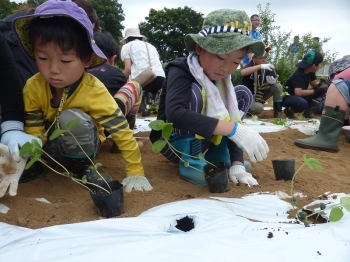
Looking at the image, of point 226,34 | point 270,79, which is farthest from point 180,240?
point 270,79

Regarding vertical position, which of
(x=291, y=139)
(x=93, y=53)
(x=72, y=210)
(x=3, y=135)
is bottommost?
(x=291, y=139)

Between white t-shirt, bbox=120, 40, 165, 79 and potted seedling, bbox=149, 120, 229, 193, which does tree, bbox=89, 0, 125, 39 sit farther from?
potted seedling, bbox=149, 120, 229, 193

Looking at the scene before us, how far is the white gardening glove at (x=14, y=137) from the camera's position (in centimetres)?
147

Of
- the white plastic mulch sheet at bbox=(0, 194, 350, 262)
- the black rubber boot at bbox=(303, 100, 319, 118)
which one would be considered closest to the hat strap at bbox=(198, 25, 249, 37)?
the white plastic mulch sheet at bbox=(0, 194, 350, 262)

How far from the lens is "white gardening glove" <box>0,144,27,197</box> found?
4.61 feet

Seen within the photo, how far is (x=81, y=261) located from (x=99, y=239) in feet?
0.46

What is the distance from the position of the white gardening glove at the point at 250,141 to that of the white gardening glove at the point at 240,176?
6.3 inches

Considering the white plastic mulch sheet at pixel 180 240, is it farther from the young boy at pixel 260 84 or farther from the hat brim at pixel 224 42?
the young boy at pixel 260 84

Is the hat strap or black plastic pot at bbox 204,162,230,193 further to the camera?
the hat strap

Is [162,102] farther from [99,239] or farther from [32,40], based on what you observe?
[99,239]

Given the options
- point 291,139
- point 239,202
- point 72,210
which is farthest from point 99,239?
point 291,139

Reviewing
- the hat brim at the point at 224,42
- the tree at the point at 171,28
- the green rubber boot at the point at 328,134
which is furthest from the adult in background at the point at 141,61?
the tree at the point at 171,28

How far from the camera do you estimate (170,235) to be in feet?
3.76

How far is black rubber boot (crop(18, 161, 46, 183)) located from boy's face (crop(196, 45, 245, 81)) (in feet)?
2.79
